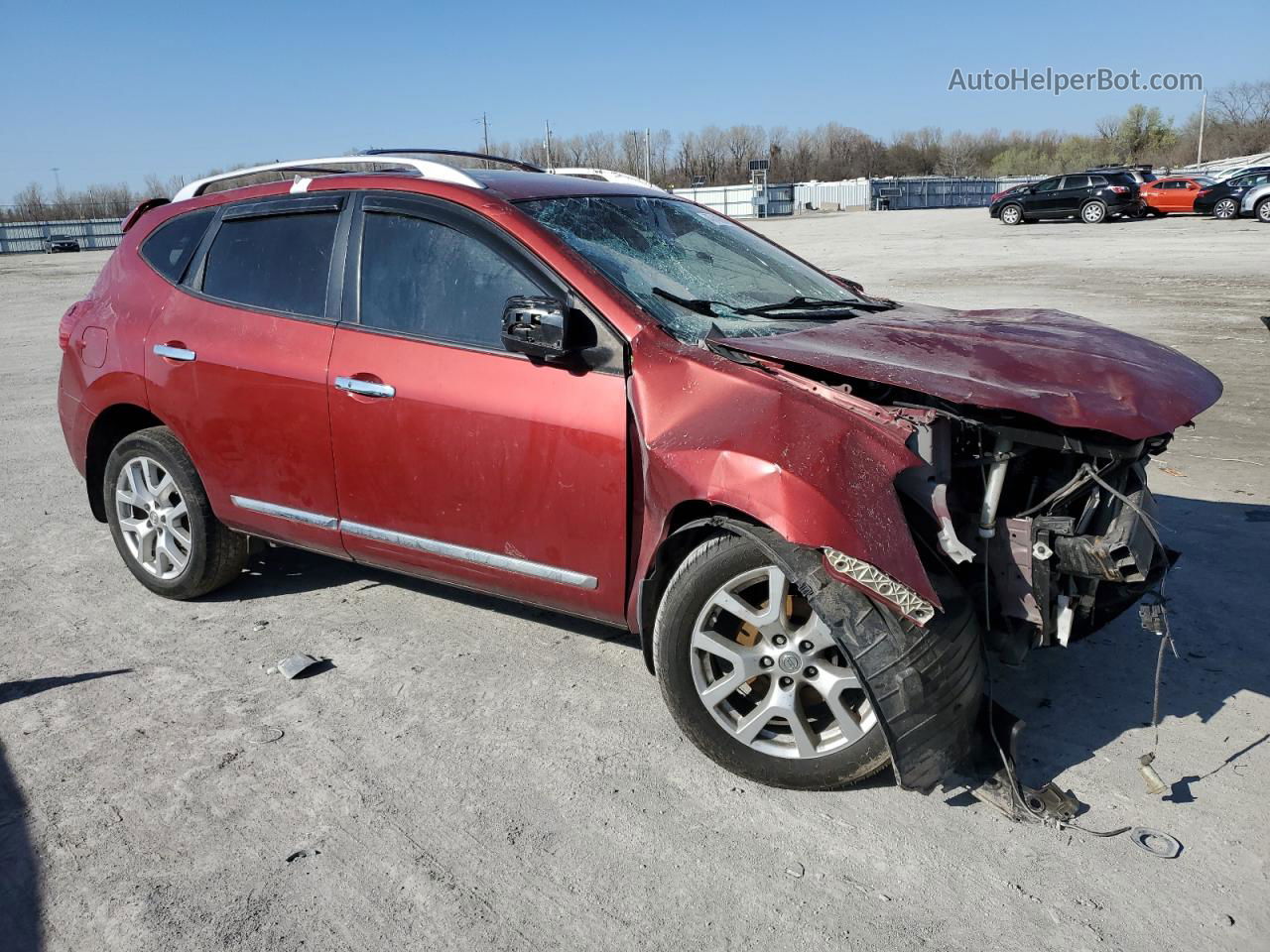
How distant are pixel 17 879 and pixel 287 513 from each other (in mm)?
1731

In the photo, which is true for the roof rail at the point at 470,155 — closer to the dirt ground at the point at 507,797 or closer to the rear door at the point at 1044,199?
the dirt ground at the point at 507,797

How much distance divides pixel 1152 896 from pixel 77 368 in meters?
4.89

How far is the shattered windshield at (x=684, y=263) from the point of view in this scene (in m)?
3.57

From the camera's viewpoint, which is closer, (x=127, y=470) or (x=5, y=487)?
(x=127, y=470)

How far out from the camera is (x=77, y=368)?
486 centimetres

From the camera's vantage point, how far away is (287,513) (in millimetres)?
4203

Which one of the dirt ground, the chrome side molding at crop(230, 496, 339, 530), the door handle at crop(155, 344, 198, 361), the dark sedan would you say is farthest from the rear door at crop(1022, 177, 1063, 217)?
the dark sedan

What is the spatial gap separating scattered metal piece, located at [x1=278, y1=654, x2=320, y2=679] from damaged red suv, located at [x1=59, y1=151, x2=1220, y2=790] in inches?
18.3

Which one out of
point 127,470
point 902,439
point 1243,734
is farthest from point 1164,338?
point 127,470

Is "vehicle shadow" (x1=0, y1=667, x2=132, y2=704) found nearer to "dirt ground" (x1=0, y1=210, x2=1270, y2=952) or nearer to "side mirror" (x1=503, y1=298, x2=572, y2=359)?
"dirt ground" (x1=0, y1=210, x2=1270, y2=952)

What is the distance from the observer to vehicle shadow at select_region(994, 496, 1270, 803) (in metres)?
3.27

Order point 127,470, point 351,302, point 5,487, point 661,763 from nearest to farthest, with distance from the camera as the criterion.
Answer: point 661,763
point 351,302
point 127,470
point 5,487

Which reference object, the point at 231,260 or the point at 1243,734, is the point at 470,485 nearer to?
the point at 231,260

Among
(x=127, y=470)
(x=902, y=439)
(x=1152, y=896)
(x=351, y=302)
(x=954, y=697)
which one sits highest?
(x=351, y=302)
